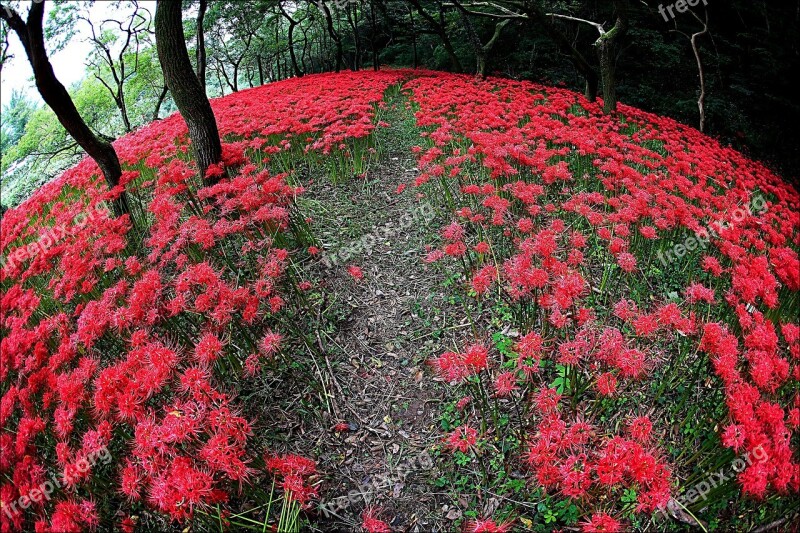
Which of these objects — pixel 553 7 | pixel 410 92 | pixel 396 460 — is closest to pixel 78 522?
pixel 396 460

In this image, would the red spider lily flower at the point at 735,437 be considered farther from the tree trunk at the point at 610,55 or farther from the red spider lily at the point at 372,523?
the tree trunk at the point at 610,55

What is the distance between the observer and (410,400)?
10.0ft

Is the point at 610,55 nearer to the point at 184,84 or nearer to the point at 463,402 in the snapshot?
the point at 184,84

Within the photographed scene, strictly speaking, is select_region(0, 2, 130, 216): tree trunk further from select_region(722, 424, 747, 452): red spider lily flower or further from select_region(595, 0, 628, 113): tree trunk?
select_region(595, 0, 628, 113): tree trunk

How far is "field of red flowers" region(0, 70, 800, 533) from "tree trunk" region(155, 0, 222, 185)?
278 mm

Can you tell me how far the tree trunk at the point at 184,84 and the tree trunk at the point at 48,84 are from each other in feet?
3.46

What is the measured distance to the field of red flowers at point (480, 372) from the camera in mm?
2039

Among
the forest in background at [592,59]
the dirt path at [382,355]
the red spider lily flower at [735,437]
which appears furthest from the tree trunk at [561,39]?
the red spider lily flower at [735,437]

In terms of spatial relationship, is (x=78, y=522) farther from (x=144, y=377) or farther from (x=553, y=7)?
(x=553, y=7)

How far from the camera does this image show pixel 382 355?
11.3 ft

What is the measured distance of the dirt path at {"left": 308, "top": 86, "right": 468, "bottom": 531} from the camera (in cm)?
254

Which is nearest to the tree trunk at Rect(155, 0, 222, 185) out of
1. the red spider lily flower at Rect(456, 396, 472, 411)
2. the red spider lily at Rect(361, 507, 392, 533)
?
the red spider lily flower at Rect(456, 396, 472, 411)

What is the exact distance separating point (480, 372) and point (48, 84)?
5.26 m

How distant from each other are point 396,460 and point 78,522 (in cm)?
187
